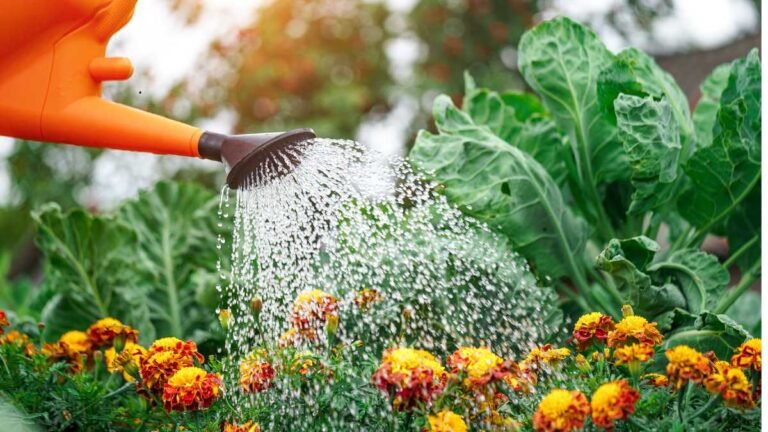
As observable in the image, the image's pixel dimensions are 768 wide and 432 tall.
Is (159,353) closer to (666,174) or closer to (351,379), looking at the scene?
(351,379)

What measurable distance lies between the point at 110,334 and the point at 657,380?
1.31 meters

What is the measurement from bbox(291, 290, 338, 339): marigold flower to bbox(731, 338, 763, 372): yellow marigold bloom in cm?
79

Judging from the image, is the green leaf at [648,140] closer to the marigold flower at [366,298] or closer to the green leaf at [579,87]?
the green leaf at [579,87]

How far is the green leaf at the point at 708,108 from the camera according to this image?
2.78 meters

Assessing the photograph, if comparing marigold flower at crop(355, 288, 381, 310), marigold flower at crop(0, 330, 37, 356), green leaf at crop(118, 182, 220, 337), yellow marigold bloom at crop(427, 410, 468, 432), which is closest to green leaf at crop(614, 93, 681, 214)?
marigold flower at crop(355, 288, 381, 310)

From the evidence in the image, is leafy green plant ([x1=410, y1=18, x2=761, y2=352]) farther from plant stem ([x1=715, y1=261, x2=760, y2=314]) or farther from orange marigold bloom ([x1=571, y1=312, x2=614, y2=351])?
orange marigold bloom ([x1=571, y1=312, x2=614, y2=351])

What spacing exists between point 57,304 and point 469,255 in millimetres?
1467

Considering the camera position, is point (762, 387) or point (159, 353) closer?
point (762, 387)

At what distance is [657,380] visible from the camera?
1.79 m

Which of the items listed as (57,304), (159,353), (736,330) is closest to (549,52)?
(736,330)

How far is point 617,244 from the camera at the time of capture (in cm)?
213

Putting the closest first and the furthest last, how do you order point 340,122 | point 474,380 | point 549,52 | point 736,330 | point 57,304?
point 474,380
point 736,330
point 549,52
point 57,304
point 340,122

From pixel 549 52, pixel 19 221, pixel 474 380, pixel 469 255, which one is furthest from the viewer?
pixel 19 221

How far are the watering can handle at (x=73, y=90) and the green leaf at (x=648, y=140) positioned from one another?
1.04 m
